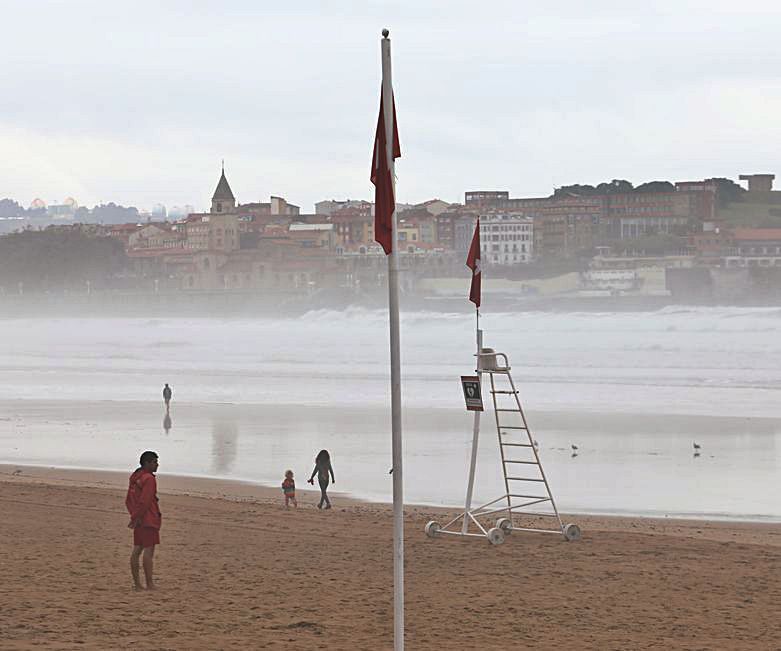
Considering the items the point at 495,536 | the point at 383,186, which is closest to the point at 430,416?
Result: the point at 495,536

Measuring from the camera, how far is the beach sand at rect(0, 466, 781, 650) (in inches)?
293

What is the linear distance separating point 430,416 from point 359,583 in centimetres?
1520

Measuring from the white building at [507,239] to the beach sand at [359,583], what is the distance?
131m

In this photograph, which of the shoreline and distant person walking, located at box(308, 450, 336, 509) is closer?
the shoreline

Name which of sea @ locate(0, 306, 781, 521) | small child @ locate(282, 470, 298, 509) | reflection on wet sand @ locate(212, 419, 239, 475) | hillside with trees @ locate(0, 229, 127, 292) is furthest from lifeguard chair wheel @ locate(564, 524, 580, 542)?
hillside with trees @ locate(0, 229, 127, 292)

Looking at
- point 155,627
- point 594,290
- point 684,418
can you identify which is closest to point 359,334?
point 684,418

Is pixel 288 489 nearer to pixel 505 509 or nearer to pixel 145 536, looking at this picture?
pixel 505 509

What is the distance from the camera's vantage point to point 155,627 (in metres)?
7.40

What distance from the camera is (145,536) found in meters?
8.41

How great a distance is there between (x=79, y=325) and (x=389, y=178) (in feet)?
293

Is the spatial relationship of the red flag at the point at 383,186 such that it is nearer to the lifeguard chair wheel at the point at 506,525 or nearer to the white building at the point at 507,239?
the lifeguard chair wheel at the point at 506,525

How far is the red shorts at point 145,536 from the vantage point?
841 cm

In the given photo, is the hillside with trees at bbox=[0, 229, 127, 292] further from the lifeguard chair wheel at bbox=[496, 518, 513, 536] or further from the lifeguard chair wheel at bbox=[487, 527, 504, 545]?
the lifeguard chair wheel at bbox=[487, 527, 504, 545]

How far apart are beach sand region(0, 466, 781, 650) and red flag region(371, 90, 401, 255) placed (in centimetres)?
264
